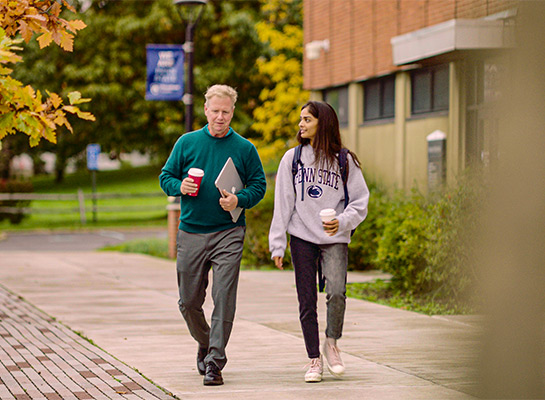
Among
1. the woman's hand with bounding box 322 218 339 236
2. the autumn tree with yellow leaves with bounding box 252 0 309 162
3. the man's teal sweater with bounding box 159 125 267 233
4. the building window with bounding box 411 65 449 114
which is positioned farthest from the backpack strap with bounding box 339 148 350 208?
the autumn tree with yellow leaves with bounding box 252 0 309 162

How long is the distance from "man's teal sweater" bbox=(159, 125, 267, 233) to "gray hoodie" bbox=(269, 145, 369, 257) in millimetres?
219

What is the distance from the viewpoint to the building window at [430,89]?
1533cm

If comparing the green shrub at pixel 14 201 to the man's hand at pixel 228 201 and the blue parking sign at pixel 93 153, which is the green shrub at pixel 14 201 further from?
the man's hand at pixel 228 201

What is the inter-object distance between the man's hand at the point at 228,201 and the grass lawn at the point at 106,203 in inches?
1209

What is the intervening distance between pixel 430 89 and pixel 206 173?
33.9 ft

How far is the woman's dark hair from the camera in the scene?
6102 millimetres

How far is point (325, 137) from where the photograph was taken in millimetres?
6117

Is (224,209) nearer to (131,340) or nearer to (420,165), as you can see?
(131,340)

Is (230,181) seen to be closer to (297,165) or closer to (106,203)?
(297,165)

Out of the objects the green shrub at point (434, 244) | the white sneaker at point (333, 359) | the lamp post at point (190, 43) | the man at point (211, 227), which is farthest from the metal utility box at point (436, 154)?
the man at point (211, 227)

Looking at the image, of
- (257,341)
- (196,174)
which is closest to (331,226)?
(196,174)

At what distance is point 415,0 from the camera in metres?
16.0

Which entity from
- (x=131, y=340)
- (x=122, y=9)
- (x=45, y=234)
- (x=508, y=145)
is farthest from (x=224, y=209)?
(x=122, y=9)

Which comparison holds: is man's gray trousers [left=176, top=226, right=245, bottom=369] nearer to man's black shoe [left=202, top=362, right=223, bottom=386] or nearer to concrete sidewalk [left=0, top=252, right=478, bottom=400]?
man's black shoe [left=202, top=362, right=223, bottom=386]
